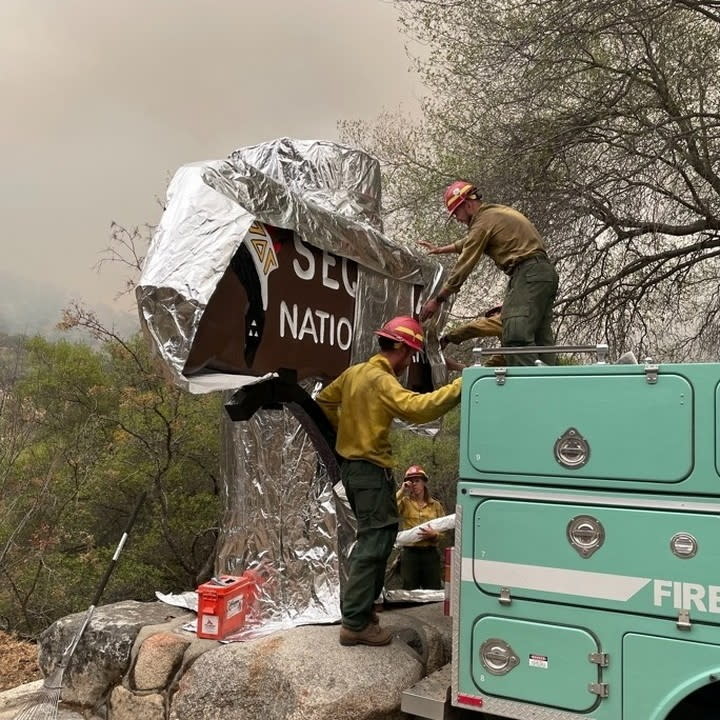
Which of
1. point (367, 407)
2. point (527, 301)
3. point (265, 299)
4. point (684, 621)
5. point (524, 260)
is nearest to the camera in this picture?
point (684, 621)

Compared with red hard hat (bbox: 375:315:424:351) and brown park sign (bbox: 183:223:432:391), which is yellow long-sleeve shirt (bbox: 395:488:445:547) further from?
red hard hat (bbox: 375:315:424:351)

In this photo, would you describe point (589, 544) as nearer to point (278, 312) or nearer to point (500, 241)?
point (278, 312)

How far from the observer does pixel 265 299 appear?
4.09m

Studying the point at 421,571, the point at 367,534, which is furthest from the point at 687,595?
the point at 421,571

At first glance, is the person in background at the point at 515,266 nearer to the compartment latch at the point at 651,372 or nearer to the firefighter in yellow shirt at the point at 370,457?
the firefighter in yellow shirt at the point at 370,457

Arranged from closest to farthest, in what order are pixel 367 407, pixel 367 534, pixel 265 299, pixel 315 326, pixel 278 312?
pixel 265 299 < pixel 278 312 < pixel 367 534 < pixel 367 407 < pixel 315 326

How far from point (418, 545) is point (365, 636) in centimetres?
200

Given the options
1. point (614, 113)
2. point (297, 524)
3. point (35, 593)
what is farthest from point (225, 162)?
point (35, 593)

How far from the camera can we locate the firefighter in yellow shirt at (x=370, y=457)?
425cm

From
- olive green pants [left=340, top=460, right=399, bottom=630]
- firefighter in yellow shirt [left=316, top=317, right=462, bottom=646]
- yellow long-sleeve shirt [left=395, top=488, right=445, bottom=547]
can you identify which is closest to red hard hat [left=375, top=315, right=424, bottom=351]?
firefighter in yellow shirt [left=316, top=317, right=462, bottom=646]

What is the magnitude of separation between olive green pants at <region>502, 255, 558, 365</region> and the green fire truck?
1.34 meters

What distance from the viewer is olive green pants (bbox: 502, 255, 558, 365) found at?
4746mm

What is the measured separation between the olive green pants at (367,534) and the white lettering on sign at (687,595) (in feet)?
5.93

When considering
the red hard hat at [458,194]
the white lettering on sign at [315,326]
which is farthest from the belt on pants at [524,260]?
the white lettering on sign at [315,326]
